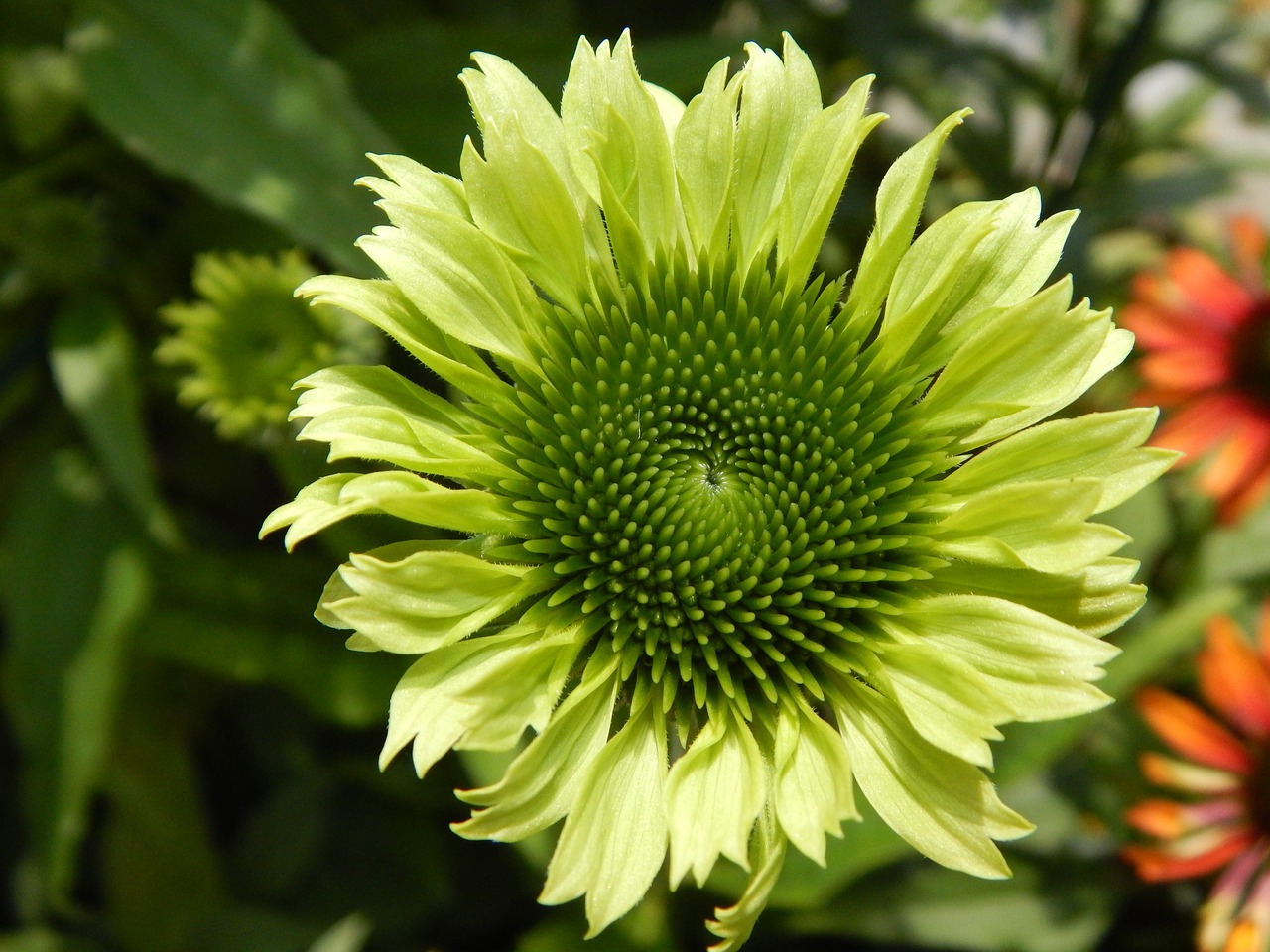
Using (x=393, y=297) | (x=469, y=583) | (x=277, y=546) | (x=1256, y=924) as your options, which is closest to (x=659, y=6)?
(x=277, y=546)

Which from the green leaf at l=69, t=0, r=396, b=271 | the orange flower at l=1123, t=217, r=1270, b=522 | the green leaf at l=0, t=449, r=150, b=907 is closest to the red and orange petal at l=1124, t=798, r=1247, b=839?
the orange flower at l=1123, t=217, r=1270, b=522

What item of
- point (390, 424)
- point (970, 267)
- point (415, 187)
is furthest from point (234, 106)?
point (970, 267)

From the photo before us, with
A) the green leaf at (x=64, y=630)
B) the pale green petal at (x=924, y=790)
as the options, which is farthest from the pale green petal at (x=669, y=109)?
the green leaf at (x=64, y=630)

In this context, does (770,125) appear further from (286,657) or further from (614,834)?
(286,657)

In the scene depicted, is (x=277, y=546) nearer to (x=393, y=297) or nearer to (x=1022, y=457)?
(x=393, y=297)

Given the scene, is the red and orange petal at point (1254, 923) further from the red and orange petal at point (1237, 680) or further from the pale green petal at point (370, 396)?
the pale green petal at point (370, 396)

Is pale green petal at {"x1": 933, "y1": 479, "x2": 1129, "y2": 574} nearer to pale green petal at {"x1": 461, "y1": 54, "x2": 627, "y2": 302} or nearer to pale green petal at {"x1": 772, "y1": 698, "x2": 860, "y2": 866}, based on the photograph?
pale green petal at {"x1": 772, "y1": 698, "x2": 860, "y2": 866}
